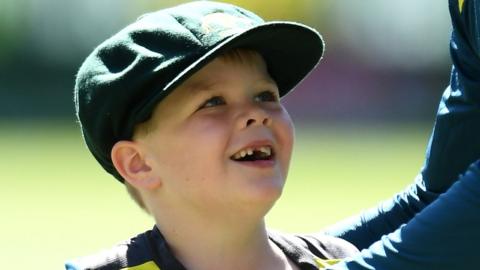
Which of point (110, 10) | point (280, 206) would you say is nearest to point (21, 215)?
point (280, 206)

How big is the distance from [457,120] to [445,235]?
0.52 meters

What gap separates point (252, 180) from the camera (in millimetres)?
2379

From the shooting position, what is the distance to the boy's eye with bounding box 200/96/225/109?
8.13 feet

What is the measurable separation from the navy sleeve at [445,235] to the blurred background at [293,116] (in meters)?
6.07

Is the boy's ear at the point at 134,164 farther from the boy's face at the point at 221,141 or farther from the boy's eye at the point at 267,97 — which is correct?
the boy's eye at the point at 267,97

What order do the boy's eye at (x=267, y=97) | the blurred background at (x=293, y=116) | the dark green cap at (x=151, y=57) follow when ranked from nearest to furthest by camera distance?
the dark green cap at (x=151, y=57) → the boy's eye at (x=267, y=97) → the blurred background at (x=293, y=116)

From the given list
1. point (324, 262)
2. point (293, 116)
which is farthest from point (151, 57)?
point (293, 116)

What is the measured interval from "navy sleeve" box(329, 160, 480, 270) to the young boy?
1.39ft

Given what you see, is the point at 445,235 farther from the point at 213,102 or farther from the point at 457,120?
the point at 213,102

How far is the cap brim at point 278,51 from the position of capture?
2.33m

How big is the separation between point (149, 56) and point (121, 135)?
10.2 inches

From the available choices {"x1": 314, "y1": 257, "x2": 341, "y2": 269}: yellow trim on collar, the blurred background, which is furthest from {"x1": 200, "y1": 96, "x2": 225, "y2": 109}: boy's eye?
the blurred background

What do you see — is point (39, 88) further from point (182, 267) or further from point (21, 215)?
point (182, 267)

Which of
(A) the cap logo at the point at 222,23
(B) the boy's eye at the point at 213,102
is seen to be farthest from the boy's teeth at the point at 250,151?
(A) the cap logo at the point at 222,23
